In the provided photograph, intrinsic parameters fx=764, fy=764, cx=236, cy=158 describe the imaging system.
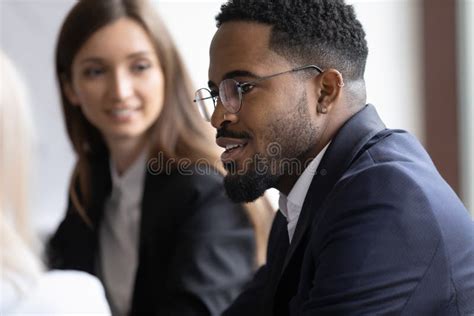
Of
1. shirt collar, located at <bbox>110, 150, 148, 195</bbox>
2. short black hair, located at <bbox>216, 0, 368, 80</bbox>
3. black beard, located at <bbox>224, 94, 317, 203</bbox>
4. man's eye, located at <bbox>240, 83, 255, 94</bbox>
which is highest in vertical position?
short black hair, located at <bbox>216, 0, 368, 80</bbox>

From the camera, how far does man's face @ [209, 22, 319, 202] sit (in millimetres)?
1133

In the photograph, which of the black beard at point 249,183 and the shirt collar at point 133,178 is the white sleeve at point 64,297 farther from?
the shirt collar at point 133,178

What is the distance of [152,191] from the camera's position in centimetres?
199

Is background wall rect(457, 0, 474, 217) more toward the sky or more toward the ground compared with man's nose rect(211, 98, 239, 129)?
more toward the ground

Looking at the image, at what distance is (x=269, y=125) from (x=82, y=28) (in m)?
0.99

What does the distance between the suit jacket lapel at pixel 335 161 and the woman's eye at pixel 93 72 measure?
948mm

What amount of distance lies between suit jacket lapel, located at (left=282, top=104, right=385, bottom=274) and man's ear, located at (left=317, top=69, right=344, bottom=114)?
0.04m

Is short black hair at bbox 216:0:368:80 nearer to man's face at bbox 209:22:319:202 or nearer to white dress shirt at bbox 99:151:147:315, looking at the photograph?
man's face at bbox 209:22:319:202

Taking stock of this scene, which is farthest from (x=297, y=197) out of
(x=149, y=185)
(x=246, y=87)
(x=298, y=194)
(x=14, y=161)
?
(x=149, y=185)

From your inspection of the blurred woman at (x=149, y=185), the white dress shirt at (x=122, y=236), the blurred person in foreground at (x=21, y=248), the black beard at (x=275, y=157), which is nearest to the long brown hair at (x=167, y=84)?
the blurred woman at (x=149, y=185)

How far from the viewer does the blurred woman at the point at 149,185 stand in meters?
1.86

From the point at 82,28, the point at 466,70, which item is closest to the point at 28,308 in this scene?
the point at 82,28

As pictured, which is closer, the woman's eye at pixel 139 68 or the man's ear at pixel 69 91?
the woman's eye at pixel 139 68

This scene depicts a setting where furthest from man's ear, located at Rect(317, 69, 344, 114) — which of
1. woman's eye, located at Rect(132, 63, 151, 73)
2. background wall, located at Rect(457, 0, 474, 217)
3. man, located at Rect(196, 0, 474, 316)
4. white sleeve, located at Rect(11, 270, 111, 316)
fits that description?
background wall, located at Rect(457, 0, 474, 217)
